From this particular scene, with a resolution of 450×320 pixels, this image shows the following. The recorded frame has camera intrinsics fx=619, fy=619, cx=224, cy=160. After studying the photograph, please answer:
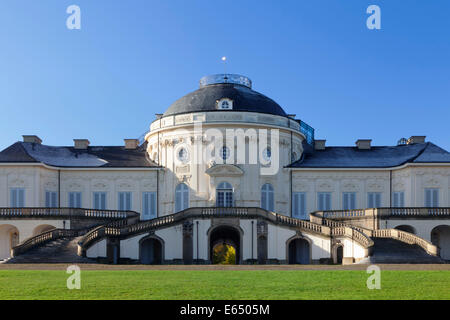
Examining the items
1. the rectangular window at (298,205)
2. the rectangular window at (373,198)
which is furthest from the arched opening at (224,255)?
the rectangular window at (373,198)

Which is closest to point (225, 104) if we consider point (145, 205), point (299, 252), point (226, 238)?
point (145, 205)

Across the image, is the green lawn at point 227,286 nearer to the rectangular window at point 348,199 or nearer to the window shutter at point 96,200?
the window shutter at point 96,200

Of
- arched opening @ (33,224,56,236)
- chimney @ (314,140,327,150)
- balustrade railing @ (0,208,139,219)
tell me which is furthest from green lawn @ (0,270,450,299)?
chimney @ (314,140,327,150)

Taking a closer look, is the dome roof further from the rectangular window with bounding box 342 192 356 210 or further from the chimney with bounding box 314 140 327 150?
the rectangular window with bounding box 342 192 356 210

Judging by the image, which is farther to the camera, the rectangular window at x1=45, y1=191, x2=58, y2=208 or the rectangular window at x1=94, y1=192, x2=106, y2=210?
the rectangular window at x1=94, y1=192, x2=106, y2=210

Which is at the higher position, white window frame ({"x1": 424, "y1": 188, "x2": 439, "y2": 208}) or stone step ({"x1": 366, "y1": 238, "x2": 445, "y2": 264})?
white window frame ({"x1": 424, "y1": 188, "x2": 439, "y2": 208})

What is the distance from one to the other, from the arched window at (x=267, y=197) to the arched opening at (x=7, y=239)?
19828 mm

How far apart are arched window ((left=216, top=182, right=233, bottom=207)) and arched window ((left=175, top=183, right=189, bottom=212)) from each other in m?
2.73

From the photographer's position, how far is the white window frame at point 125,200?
5300 cm

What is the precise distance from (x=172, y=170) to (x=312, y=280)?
30797 mm

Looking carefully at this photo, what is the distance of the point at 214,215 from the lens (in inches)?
1769

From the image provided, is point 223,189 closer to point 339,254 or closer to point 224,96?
point 224,96

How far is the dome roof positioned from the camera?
5138 centimetres
